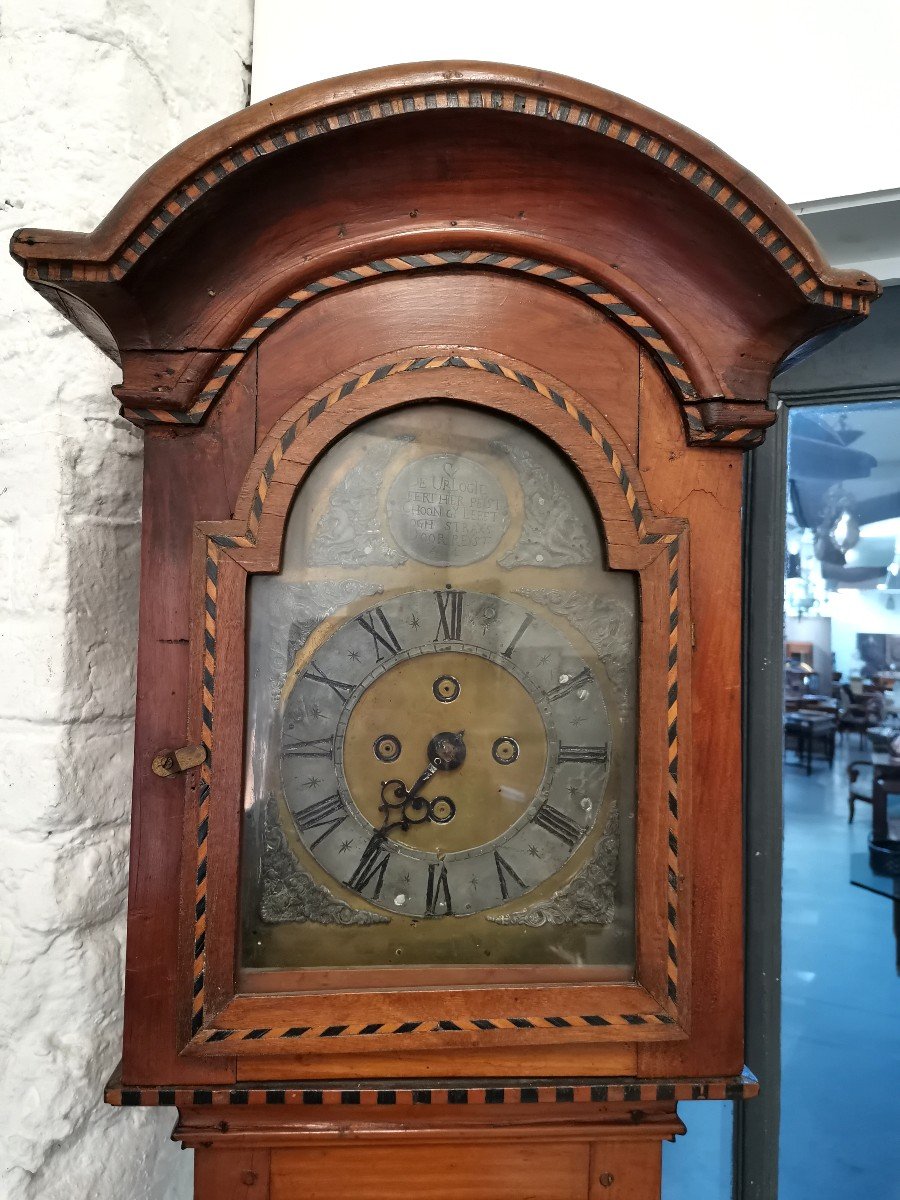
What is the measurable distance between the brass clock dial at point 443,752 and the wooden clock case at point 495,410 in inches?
2.9

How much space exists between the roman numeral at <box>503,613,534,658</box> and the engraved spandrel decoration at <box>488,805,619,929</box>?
0.21m

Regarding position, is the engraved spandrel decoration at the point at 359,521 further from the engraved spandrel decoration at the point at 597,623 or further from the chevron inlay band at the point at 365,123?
the chevron inlay band at the point at 365,123

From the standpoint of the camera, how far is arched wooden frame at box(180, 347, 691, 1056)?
0.86 meters

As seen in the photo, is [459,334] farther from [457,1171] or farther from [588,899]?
[457,1171]

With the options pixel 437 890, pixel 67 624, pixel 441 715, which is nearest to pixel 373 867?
pixel 437 890

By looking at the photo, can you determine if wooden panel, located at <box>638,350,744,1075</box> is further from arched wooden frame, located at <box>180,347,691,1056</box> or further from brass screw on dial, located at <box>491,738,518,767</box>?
brass screw on dial, located at <box>491,738,518,767</box>

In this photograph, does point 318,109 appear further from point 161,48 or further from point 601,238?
point 161,48

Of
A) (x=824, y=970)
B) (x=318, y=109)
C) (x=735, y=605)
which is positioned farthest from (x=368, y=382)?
(x=824, y=970)

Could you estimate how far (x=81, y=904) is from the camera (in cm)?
107

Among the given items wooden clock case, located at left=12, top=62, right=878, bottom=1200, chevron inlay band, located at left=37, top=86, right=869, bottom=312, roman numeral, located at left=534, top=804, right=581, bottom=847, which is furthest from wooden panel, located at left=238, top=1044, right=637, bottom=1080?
chevron inlay band, located at left=37, top=86, right=869, bottom=312

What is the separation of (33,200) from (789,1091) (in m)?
1.80

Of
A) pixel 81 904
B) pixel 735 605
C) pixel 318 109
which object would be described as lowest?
pixel 81 904

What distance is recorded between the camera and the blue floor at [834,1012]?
53.6 inches

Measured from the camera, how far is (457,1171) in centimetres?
93
